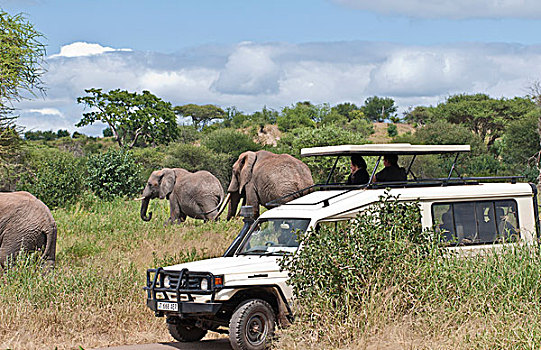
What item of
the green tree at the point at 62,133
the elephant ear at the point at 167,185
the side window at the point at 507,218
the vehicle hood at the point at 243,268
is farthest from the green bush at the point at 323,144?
the green tree at the point at 62,133

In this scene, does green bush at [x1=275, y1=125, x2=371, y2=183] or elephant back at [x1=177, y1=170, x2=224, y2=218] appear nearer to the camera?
elephant back at [x1=177, y1=170, x2=224, y2=218]

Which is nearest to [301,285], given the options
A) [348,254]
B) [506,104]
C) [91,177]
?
[348,254]

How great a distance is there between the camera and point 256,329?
26.9ft

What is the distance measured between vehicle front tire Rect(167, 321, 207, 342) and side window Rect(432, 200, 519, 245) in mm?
3420

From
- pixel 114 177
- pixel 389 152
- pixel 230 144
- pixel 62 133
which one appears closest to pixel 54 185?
pixel 114 177

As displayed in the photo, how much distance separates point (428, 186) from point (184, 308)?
4.12 metres

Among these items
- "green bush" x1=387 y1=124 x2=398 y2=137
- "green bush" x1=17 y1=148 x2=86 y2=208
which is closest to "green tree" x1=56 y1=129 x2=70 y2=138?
"green bush" x1=387 y1=124 x2=398 y2=137

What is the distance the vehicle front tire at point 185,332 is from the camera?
9.02 metres

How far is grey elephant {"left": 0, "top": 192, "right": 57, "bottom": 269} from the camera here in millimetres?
11953

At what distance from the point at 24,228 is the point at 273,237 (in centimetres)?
491

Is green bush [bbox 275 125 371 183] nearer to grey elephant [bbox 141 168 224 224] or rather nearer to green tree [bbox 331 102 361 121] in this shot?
grey elephant [bbox 141 168 224 224]

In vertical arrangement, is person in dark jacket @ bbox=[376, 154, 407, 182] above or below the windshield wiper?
above

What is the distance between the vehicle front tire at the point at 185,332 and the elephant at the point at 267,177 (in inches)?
286

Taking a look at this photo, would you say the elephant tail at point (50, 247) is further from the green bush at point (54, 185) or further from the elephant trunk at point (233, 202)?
the green bush at point (54, 185)
